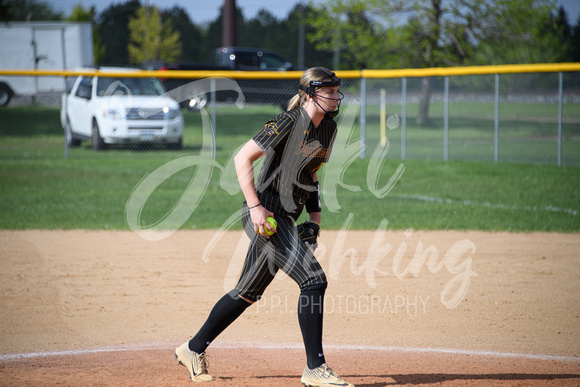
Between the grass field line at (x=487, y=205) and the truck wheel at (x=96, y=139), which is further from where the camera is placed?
the truck wheel at (x=96, y=139)

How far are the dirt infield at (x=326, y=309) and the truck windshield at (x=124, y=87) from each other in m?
8.68

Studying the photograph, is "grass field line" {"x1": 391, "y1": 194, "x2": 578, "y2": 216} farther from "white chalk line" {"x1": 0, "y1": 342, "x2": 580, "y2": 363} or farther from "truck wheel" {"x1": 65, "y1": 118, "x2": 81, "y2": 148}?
"truck wheel" {"x1": 65, "y1": 118, "x2": 81, "y2": 148}

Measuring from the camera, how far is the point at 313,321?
3469 mm

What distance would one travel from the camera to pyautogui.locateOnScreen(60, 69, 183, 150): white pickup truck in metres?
15.9

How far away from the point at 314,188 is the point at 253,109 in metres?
19.8

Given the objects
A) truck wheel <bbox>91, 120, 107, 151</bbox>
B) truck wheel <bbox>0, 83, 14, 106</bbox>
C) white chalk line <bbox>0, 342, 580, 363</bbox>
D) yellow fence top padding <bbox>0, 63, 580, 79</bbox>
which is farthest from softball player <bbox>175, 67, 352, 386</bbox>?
truck wheel <bbox>0, 83, 14, 106</bbox>

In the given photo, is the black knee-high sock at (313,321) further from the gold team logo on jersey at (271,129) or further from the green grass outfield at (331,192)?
the green grass outfield at (331,192)

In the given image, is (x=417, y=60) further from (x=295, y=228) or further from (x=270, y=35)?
(x=270, y=35)

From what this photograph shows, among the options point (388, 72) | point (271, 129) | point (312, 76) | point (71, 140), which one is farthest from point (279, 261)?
point (71, 140)

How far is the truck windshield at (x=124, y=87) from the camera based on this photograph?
1645 centimetres

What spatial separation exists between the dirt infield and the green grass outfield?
95 centimetres

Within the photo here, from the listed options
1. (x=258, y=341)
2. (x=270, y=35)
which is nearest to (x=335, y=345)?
(x=258, y=341)

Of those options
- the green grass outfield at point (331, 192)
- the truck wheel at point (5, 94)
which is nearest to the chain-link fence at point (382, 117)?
the green grass outfield at point (331, 192)

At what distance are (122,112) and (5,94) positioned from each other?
33.7ft
